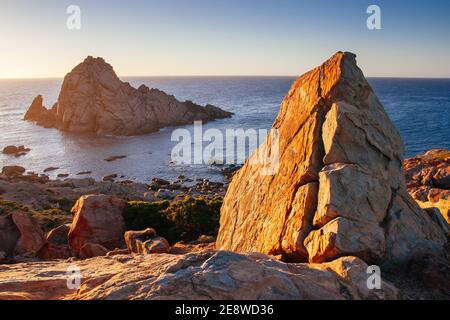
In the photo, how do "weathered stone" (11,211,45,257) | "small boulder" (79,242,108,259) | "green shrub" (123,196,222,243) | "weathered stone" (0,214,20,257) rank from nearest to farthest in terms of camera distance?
"small boulder" (79,242,108,259) → "weathered stone" (11,211,45,257) → "weathered stone" (0,214,20,257) → "green shrub" (123,196,222,243)

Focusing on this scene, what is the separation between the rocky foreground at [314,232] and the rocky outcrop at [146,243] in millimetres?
4650

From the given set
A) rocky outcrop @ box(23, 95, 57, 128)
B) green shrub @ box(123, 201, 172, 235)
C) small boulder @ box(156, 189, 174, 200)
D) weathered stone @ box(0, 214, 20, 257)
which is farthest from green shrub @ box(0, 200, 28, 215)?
rocky outcrop @ box(23, 95, 57, 128)

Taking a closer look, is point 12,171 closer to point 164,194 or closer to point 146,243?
point 164,194

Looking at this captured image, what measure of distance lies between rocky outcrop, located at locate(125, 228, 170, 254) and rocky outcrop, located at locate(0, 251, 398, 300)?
11370 millimetres

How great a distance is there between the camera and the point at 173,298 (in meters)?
9.59

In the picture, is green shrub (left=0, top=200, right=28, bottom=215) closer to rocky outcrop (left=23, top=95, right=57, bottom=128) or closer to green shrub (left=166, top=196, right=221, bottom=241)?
green shrub (left=166, top=196, right=221, bottom=241)

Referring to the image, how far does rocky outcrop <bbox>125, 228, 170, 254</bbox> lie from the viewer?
2358 cm

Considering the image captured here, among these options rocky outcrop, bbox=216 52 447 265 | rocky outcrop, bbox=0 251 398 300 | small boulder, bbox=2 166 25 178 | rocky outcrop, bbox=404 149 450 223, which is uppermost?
rocky outcrop, bbox=216 52 447 265

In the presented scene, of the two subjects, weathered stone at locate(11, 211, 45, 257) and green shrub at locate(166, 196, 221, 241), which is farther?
green shrub at locate(166, 196, 221, 241)

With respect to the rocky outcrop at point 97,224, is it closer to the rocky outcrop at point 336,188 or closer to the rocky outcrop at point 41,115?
the rocky outcrop at point 336,188

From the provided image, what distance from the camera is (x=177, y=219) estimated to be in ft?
113

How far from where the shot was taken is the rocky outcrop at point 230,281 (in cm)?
983

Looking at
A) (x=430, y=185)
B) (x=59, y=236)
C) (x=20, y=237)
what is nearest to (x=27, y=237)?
(x=20, y=237)

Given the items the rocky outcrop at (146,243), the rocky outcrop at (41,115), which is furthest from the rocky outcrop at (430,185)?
the rocky outcrop at (41,115)
